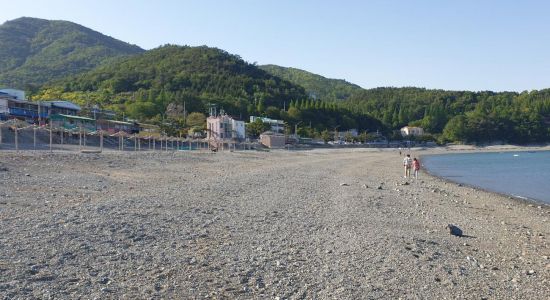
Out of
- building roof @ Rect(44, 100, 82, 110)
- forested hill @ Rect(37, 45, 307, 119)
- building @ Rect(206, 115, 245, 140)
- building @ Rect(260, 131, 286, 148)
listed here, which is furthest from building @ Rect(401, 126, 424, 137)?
building roof @ Rect(44, 100, 82, 110)

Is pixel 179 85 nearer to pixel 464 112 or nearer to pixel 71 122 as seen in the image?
pixel 71 122

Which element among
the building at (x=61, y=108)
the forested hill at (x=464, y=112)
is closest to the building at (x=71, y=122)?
the building at (x=61, y=108)

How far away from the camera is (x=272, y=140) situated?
7981 centimetres

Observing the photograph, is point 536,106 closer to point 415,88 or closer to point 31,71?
point 415,88

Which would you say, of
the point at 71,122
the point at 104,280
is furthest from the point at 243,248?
the point at 71,122

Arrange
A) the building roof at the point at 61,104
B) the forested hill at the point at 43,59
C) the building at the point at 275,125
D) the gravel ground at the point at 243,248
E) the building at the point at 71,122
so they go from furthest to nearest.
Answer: the forested hill at the point at 43,59 → the building at the point at 275,125 → the building roof at the point at 61,104 → the building at the point at 71,122 → the gravel ground at the point at 243,248

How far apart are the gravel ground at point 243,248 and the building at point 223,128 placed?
61.7 meters

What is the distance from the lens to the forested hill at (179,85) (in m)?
95.0

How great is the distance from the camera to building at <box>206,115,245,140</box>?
248 feet

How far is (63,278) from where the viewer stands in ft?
17.8

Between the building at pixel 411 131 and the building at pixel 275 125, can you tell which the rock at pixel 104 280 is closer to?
the building at pixel 275 125

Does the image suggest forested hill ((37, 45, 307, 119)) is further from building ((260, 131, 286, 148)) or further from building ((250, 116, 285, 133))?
building ((260, 131, 286, 148))

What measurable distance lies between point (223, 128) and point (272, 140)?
885cm

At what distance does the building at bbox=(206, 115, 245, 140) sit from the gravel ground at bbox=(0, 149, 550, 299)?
61.7m
